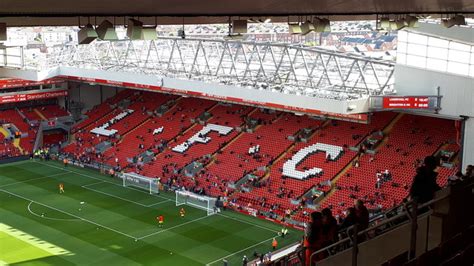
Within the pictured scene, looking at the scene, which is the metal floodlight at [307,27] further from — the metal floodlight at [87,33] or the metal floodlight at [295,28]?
the metal floodlight at [87,33]

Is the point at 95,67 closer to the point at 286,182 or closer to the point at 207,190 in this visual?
the point at 207,190

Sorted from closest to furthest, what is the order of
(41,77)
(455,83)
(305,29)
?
(305,29)
(455,83)
(41,77)

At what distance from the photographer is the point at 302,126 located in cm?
3978

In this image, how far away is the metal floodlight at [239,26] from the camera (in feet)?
41.9

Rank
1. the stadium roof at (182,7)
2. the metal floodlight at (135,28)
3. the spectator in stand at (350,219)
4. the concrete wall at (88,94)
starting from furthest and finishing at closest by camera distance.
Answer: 1. the concrete wall at (88,94)
2. the metal floodlight at (135,28)
3. the stadium roof at (182,7)
4. the spectator in stand at (350,219)

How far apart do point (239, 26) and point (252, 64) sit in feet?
110

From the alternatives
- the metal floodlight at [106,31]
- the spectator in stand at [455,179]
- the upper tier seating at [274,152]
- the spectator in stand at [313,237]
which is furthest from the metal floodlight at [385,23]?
the upper tier seating at [274,152]

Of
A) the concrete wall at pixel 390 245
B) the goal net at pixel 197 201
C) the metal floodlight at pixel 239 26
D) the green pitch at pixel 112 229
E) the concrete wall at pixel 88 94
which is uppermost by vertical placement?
the metal floodlight at pixel 239 26

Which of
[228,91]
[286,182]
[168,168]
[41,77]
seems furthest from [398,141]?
[41,77]

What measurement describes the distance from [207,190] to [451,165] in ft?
44.0

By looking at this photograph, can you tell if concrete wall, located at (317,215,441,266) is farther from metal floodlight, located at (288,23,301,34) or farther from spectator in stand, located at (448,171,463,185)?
metal floodlight, located at (288,23,301,34)

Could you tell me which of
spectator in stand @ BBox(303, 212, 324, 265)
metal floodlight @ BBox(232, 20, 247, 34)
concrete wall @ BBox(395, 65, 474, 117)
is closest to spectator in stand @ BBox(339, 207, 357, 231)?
spectator in stand @ BBox(303, 212, 324, 265)

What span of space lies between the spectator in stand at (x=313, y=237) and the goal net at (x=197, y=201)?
2568cm

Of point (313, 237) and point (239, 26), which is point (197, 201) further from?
point (313, 237)
